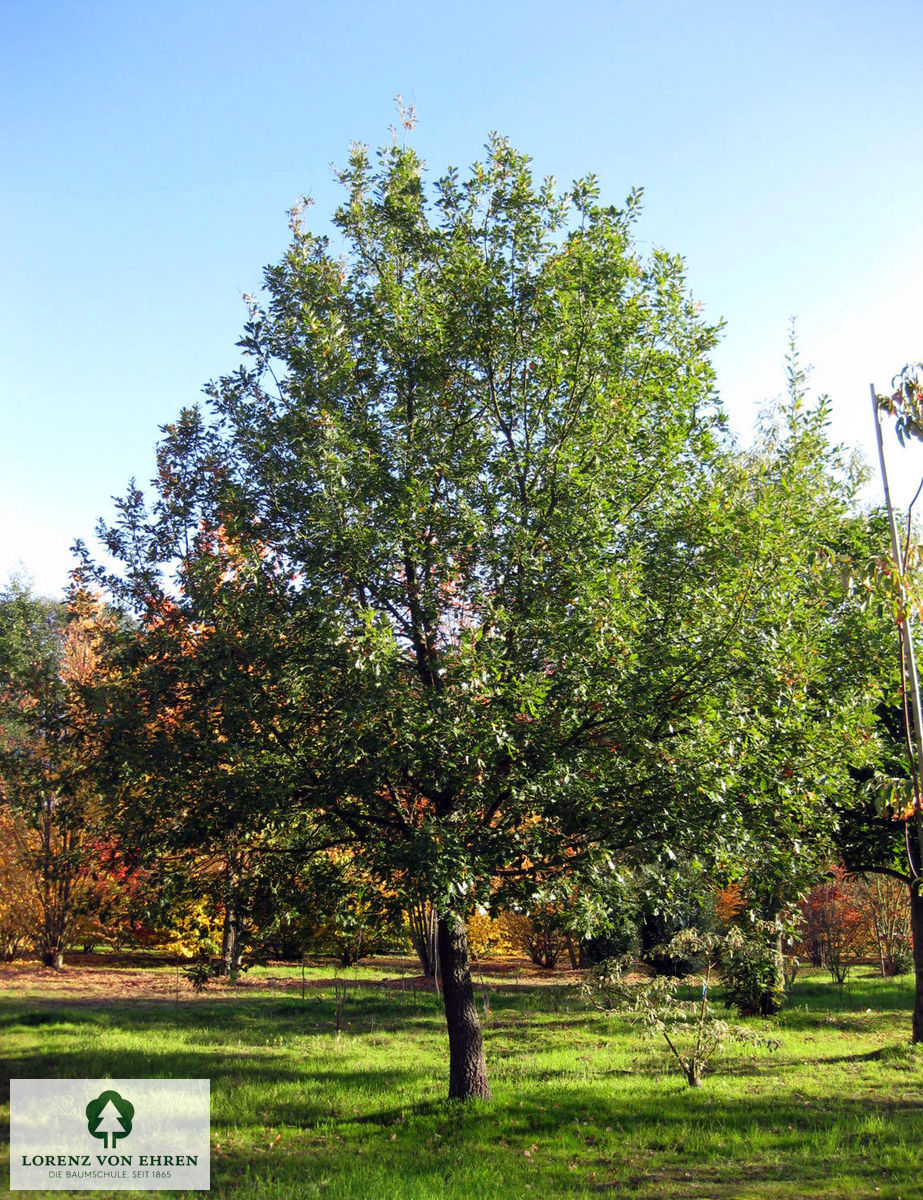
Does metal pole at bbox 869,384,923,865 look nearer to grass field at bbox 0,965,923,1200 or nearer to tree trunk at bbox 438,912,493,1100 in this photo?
grass field at bbox 0,965,923,1200

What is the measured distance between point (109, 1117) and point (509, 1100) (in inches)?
211

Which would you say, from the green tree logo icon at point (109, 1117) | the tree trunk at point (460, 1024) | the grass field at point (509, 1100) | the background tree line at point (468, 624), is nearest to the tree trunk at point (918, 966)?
the grass field at point (509, 1100)

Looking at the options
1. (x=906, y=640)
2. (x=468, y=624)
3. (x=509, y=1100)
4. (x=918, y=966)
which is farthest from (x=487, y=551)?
(x=918, y=966)

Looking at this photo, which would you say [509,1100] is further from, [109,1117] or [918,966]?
[918,966]

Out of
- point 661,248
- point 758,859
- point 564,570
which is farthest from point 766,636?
point 661,248

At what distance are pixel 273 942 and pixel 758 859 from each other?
23.5 feet

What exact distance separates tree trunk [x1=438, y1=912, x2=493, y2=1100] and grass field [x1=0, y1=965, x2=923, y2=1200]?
1.34ft

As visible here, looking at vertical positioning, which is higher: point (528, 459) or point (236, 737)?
point (528, 459)

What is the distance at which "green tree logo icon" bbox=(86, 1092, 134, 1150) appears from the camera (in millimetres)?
9992

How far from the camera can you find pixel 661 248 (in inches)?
Answer: 447

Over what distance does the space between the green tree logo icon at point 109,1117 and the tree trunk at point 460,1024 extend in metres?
4.30

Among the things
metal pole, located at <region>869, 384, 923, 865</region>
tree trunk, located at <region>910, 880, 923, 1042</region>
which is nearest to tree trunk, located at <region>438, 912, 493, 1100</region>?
metal pole, located at <region>869, 384, 923, 865</region>

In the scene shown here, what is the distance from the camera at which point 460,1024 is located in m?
12.1

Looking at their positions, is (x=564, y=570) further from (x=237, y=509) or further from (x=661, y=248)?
(x=661, y=248)
